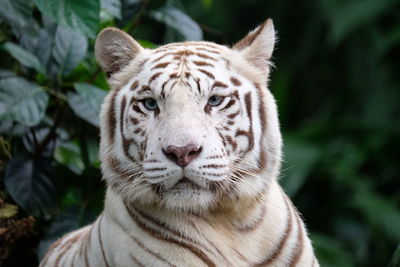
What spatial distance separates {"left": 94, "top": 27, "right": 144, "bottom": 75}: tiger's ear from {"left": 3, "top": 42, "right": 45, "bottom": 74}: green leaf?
1008mm

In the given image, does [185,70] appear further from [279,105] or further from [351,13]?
[351,13]

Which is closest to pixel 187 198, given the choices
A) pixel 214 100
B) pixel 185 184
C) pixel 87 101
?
pixel 185 184

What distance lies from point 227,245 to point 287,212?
0.40 metres

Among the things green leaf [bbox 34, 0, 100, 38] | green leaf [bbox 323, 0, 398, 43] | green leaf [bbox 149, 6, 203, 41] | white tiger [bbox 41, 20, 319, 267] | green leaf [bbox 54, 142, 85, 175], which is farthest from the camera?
green leaf [bbox 323, 0, 398, 43]

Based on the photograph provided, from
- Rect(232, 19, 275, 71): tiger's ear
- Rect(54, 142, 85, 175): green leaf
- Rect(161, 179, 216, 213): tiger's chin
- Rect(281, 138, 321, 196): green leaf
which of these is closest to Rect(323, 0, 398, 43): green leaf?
Rect(281, 138, 321, 196): green leaf

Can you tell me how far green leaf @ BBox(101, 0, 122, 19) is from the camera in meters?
5.07

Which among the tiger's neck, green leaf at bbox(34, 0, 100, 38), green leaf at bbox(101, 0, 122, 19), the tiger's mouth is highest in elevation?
green leaf at bbox(101, 0, 122, 19)

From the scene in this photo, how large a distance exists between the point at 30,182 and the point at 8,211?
23cm

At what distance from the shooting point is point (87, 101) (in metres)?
4.86

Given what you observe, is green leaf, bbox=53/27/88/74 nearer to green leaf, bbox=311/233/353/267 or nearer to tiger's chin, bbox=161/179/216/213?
tiger's chin, bbox=161/179/216/213

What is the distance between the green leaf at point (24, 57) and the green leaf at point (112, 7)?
0.51 m

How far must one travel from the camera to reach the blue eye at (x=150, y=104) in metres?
3.67

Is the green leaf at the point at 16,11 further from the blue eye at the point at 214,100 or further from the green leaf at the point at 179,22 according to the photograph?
the blue eye at the point at 214,100

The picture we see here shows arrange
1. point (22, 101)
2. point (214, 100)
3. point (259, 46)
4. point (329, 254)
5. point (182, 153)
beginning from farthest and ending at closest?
point (329, 254), point (22, 101), point (259, 46), point (214, 100), point (182, 153)
